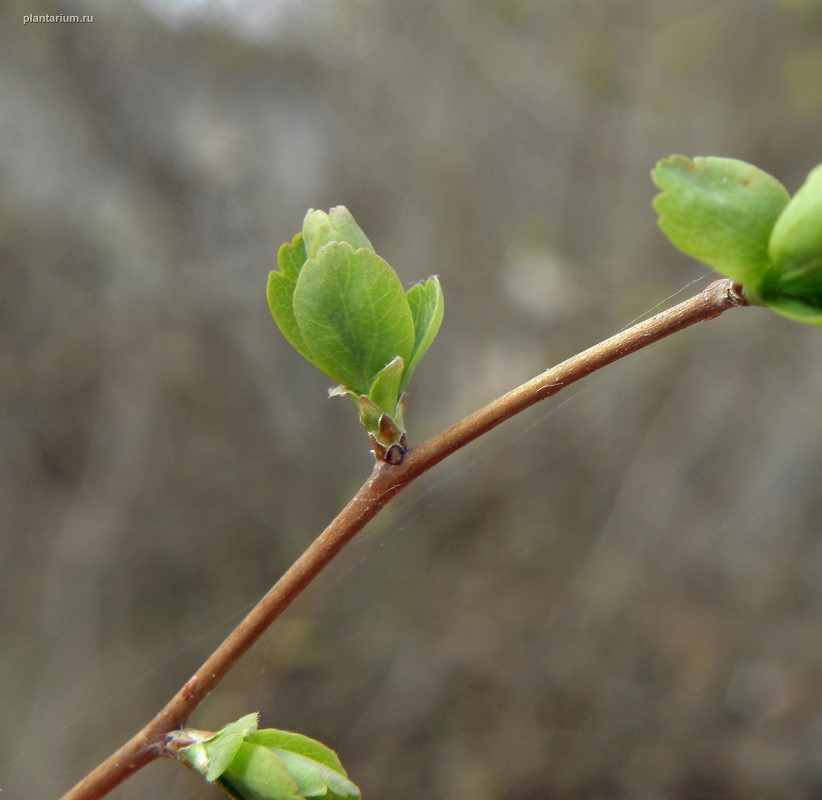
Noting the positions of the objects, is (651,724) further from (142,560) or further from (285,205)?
(285,205)

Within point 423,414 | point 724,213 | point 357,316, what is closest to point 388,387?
point 357,316

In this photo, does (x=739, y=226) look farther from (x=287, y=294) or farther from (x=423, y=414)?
(x=423, y=414)

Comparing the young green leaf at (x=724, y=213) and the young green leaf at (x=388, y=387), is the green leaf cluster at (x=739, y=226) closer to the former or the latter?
the young green leaf at (x=724, y=213)

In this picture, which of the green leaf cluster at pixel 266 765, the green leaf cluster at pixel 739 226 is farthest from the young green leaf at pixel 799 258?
the green leaf cluster at pixel 266 765

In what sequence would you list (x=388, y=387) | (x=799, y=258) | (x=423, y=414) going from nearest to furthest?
1. (x=799, y=258)
2. (x=388, y=387)
3. (x=423, y=414)

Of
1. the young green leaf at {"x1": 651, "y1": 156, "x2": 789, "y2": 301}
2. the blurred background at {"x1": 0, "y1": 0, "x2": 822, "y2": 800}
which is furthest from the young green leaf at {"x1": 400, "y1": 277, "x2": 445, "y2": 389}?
the blurred background at {"x1": 0, "y1": 0, "x2": 822, "y2": 800}
